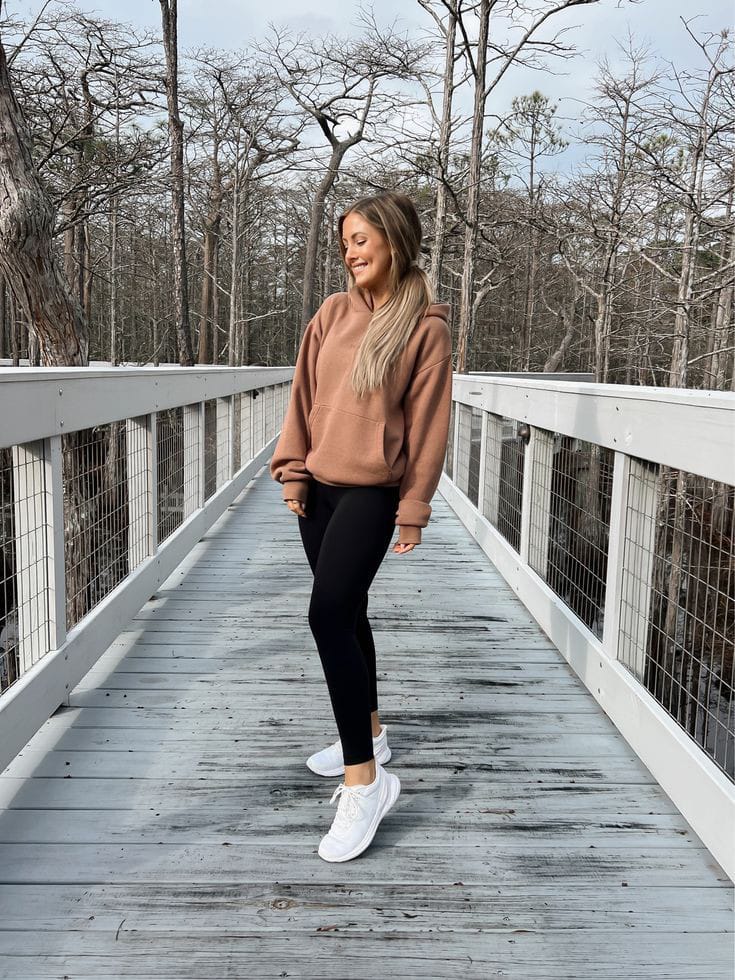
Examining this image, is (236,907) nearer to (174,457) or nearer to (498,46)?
(174,457)

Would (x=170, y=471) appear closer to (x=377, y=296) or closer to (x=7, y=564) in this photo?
(x=7, y=564)

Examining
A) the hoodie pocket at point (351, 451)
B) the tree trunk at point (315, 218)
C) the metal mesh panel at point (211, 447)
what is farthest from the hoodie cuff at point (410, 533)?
the tree trunk at point (315, 218)

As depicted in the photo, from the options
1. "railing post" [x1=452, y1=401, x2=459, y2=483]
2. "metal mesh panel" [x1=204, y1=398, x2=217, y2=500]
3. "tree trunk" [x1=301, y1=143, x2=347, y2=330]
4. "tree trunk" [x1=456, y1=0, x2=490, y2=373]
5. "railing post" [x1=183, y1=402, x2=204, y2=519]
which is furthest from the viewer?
"tree trunk" [x1=301, y1=143, x2=347, y2=330]

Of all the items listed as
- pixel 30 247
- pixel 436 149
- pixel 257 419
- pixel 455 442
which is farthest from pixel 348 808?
pixel 436 149

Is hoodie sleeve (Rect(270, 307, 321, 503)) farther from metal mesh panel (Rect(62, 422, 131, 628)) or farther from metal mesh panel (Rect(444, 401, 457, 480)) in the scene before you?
metal mesh panel (Rect(444, 401, 457, 480))

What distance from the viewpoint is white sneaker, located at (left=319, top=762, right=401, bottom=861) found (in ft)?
6.71

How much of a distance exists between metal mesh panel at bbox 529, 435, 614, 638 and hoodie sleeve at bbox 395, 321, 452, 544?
1.38 meters

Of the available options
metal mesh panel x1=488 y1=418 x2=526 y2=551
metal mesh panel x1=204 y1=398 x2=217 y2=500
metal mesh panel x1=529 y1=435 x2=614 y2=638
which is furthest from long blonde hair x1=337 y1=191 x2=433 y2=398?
metal mesh panel x1=204 y1=398 x2=217 y2=500

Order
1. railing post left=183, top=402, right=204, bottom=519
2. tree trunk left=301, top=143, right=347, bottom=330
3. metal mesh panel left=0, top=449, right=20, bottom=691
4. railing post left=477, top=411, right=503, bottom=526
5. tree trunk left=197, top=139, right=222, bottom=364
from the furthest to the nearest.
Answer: tree trunk left=197, top=139, right=222, bottom=364 < tree trunk left=301, top=143, right=347, bottom=330 < railing post left=477, top=411, right=503, bottom=526 < railing post left=183, top=402, right=204, bottom=519 < metal mesh panel left=0, top=449, right=20, bottom=691

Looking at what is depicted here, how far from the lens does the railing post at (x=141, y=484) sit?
392cm

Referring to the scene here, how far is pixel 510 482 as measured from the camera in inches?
200

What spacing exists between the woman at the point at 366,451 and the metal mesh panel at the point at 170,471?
236 centimetres

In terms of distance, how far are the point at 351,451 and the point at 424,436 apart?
19cm

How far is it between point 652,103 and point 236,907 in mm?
11477
